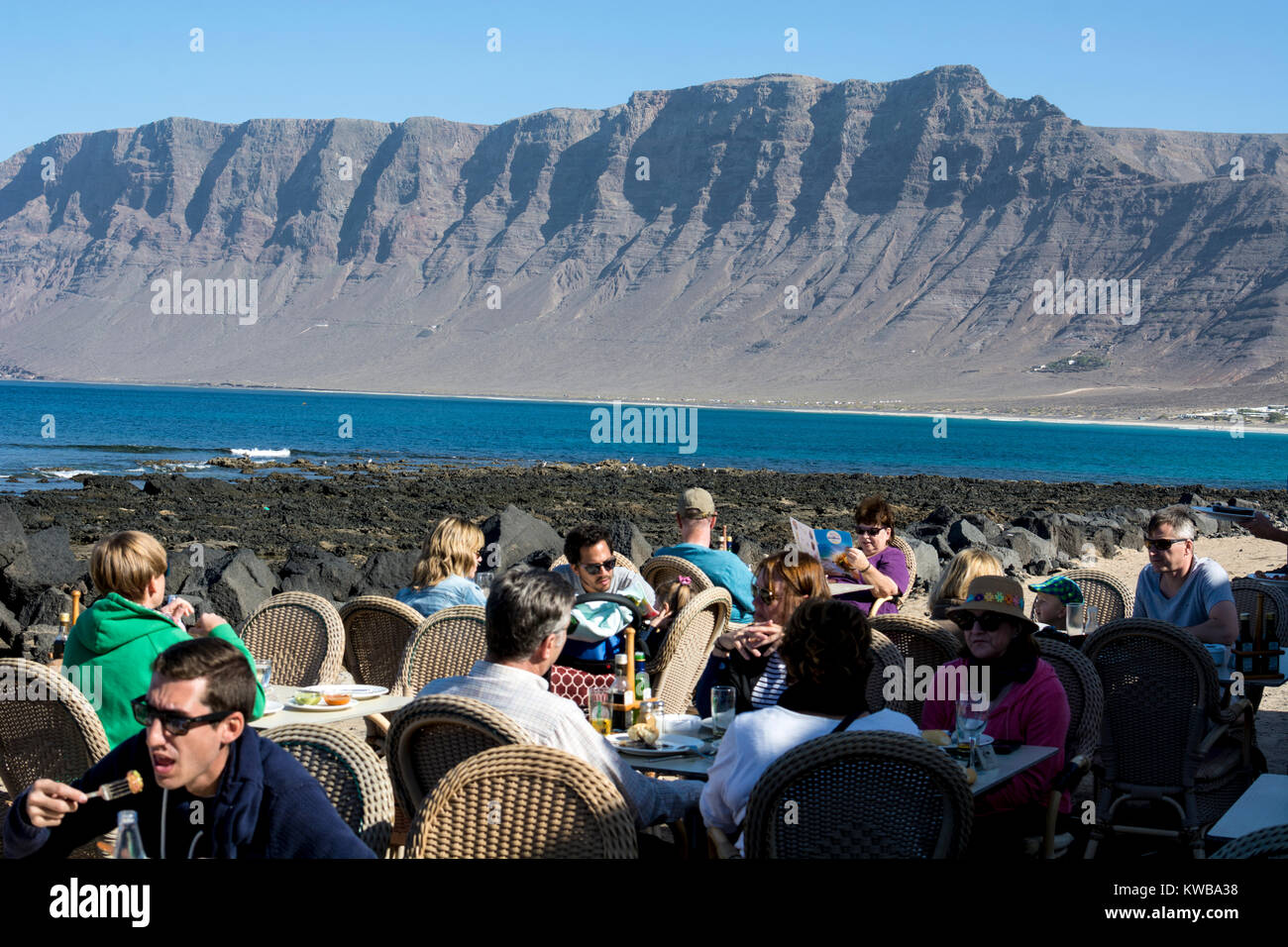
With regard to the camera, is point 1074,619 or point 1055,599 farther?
point 1055,599

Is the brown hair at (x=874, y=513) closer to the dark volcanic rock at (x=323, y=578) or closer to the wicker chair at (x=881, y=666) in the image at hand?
the wicker chair at (x=881, y=666)

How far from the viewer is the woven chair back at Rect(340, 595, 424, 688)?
6.63 metres

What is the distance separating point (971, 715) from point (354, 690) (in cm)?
273

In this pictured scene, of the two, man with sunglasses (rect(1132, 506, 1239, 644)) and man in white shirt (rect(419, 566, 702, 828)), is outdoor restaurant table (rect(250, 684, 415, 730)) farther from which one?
man with sunglasses (rect(1132, 506, 1239, 644))

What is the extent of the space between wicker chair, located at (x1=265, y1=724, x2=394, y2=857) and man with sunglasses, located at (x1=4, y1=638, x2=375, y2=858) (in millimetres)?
269

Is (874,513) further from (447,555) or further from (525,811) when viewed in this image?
(525,811)


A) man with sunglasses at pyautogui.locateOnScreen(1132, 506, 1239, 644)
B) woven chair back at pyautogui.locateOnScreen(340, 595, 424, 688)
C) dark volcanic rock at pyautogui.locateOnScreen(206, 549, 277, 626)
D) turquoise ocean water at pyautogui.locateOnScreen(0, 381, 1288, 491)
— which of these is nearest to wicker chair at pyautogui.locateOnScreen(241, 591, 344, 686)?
woven chair back at pyautogui.locateOnScreen(340, 595, 424, 688)

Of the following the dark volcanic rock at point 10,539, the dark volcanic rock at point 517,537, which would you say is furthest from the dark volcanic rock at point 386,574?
the dark volcanic rock at point 10,539

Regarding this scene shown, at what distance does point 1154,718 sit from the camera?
5578mm

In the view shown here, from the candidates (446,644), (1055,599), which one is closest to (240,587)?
(446,644)

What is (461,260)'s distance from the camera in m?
193

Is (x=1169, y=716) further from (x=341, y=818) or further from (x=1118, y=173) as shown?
(x=1118, y=173)

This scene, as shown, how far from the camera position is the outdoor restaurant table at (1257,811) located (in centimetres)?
366

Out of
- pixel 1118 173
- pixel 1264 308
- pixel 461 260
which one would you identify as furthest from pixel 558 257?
pixel 1264 308
